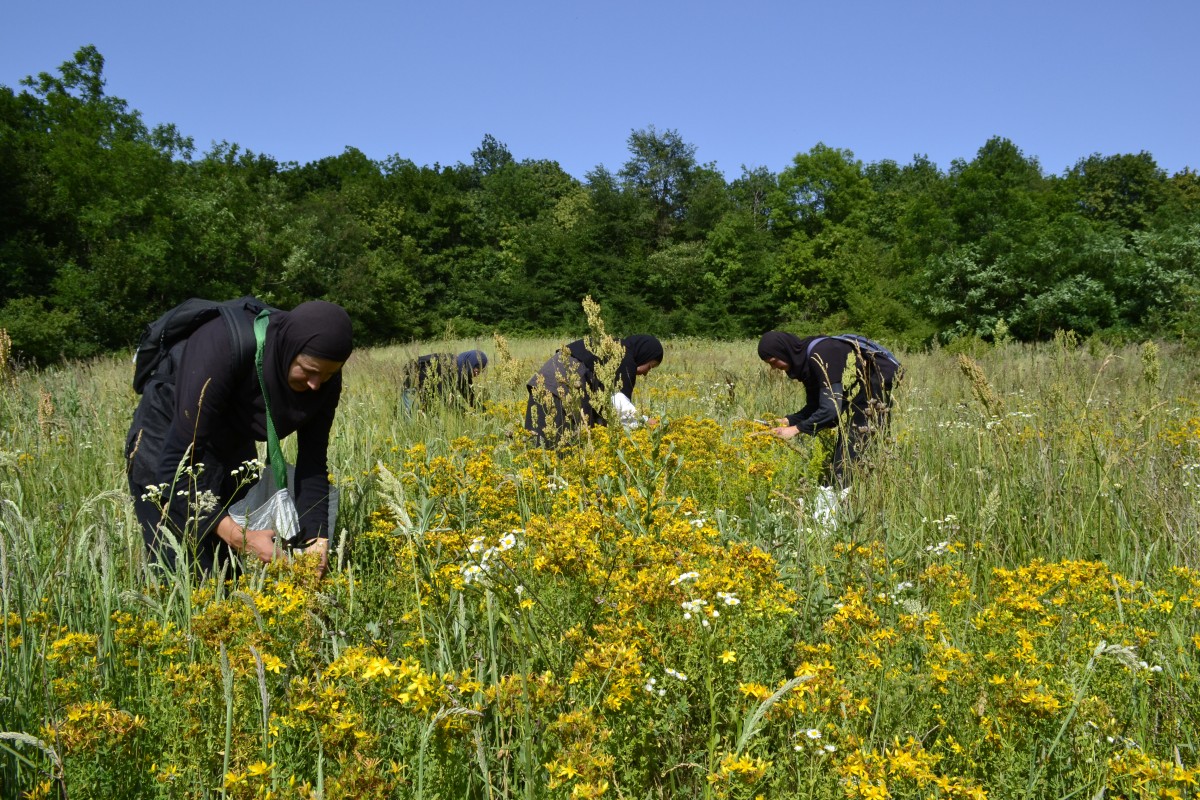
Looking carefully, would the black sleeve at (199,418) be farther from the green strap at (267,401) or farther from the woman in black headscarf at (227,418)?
the green strap at (267,401)

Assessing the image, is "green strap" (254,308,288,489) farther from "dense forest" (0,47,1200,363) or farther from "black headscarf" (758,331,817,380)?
"dense forest" (0,47,1200,363)

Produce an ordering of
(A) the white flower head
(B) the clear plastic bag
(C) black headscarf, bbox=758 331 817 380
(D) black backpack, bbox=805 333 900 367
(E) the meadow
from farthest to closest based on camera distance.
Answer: (C) black headscarf, bbox=758 331 817 380 → (D) black backpack, bbox=805 333 900 367 → (B) the clear plastic bag → (A) the white flower head → (E) the meadow

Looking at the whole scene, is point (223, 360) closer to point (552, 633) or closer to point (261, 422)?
point (261, 422)

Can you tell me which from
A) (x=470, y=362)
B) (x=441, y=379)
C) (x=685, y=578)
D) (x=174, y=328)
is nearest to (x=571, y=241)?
(x=470, y=362)

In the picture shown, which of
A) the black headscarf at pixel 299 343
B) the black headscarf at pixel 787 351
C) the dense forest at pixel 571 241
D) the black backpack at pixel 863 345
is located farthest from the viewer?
the dense forest at pixel 571 241

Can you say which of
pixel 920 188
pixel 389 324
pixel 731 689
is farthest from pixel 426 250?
pixel 731 689

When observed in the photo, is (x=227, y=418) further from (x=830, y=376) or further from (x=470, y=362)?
(x=470, y=362)

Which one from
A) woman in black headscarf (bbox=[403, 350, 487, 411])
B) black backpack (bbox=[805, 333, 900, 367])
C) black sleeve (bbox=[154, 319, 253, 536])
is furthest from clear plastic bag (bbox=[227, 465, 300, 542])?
black backpack (bbox=[805, 333, 900, 367])

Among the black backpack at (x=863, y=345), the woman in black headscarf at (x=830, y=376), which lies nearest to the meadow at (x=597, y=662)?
the woman in black headscarf at (x=830, y=376)

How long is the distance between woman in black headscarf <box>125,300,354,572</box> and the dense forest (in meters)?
6.45

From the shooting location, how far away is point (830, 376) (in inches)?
205

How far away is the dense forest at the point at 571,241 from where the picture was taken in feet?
70.0

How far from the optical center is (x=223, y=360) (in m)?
3.01

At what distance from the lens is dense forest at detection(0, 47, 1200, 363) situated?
21.3 meters
